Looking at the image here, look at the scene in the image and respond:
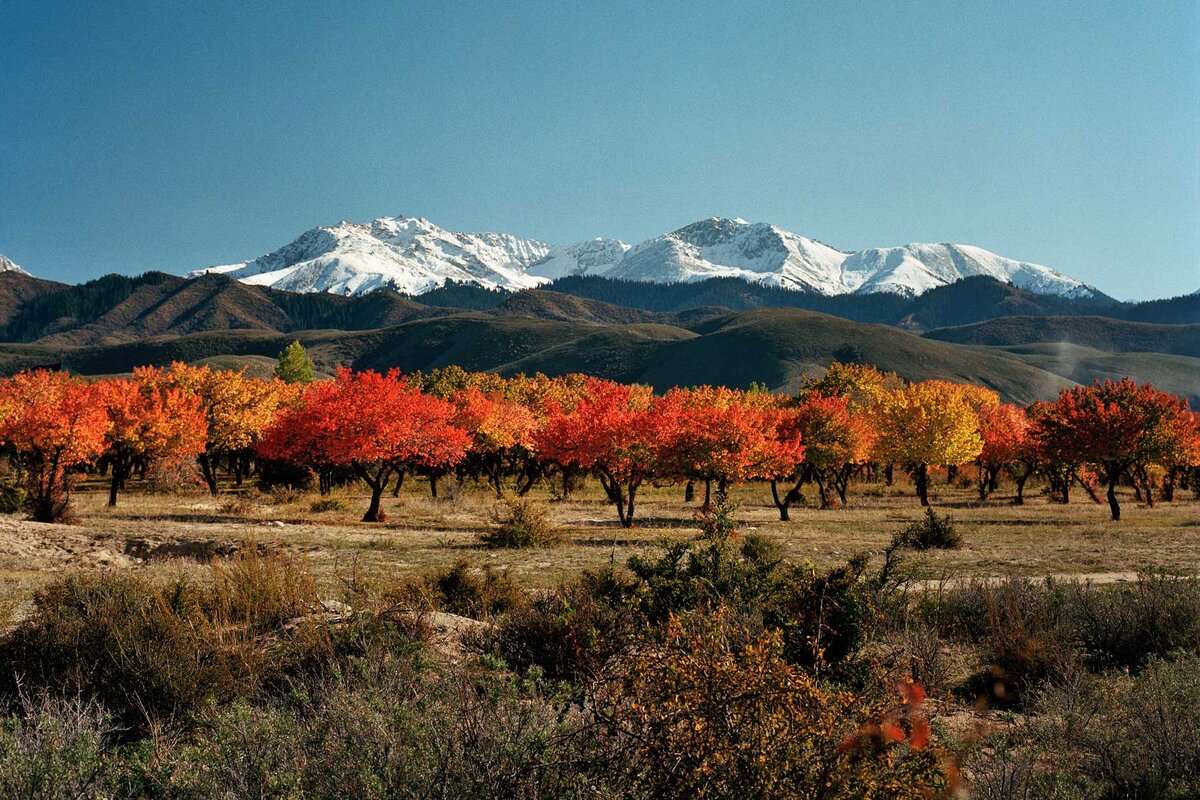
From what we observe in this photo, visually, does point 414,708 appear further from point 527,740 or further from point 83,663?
point 83,663

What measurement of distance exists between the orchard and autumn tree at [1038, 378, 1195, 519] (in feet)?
0.28

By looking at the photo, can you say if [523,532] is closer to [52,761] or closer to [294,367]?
[52,761]

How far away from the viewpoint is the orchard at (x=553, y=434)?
35.9m

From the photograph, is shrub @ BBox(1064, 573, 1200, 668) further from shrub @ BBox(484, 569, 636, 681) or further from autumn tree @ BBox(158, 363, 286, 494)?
autumn tree @ BBox(158, 363, 286, 494)

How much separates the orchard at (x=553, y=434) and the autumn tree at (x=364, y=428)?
7 centimetres

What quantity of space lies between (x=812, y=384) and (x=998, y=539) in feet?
212

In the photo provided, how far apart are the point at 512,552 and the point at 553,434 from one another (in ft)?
46.4

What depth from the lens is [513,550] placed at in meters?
26.3

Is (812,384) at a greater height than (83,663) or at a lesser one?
greater

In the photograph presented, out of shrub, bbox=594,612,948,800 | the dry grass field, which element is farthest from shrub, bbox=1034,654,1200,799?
the dry grass field

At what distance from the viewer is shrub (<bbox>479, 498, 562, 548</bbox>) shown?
27656mm

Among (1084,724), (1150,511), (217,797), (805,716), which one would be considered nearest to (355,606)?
(217,797)

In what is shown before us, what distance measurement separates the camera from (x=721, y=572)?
37.7ft

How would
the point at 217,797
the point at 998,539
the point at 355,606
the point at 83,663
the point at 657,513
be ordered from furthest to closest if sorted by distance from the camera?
1. the point at 657,513
2. the point at 998,539
3. the point at 355,606
4. the point at 83,663
5. the point at 217,797
